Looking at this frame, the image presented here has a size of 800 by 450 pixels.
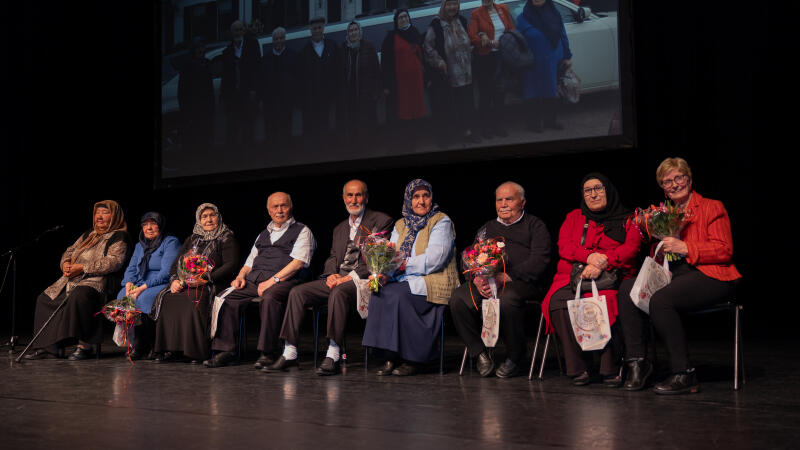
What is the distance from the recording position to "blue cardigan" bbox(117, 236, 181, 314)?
499 cm

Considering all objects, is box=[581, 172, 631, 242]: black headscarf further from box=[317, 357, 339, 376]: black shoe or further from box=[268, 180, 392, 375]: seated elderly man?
box=[317, 357, 339, 376]: black shoe

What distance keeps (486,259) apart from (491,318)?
33 centimetres

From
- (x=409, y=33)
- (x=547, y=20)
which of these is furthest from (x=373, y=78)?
(x=547, y=20)

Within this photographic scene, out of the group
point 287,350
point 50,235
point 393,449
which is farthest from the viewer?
point 50,235

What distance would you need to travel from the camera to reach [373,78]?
6086 millimetres

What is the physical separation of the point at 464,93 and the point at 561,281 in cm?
225

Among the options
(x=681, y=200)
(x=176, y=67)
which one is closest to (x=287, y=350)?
(x=681, y=200)

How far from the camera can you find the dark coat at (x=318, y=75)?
6.24m

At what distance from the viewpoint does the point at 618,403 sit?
3.10m

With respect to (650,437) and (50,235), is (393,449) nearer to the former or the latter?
(650,437)

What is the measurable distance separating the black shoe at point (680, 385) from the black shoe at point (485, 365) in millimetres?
940

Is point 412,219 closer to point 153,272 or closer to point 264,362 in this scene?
point 264,362

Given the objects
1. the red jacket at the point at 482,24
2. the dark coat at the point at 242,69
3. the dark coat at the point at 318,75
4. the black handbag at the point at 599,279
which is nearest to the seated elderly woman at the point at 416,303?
the black handbag at the point at 599,279

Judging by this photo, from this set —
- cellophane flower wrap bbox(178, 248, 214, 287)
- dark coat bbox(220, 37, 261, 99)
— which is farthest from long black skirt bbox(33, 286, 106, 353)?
dark coat bbox(220, 37, 261, 99)
